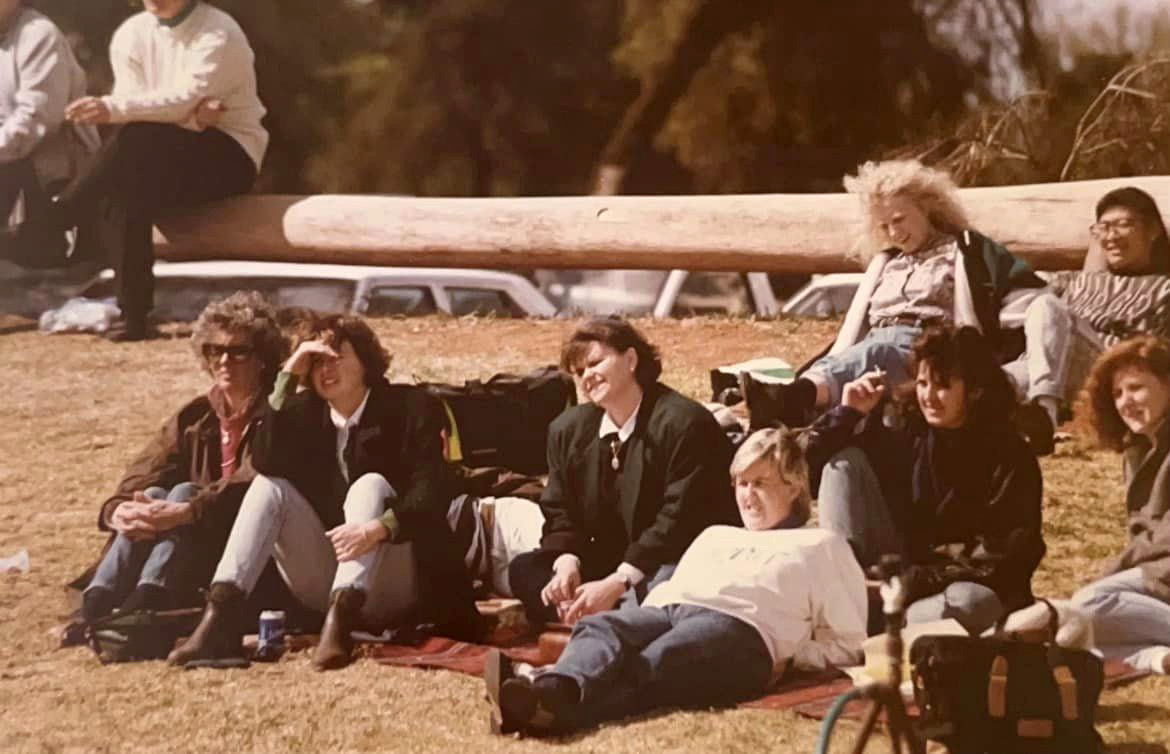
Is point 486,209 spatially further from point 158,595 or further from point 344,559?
point 158,595

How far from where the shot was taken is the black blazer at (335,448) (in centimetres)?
488

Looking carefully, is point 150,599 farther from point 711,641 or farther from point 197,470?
point 711,641

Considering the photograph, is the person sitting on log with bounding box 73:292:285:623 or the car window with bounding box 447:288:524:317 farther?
the car window with bounding box 447:288:524:317

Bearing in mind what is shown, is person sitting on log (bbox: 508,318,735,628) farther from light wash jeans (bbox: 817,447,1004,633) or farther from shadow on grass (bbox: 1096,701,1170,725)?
shadow on grass (bbox: 1096,701,1170,725)

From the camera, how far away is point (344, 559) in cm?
482

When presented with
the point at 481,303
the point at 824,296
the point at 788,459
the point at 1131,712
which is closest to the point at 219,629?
the point at 481,303

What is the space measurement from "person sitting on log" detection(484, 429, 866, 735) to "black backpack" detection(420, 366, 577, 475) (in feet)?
2.08

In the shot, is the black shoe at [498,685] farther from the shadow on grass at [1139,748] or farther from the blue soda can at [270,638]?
the shadow on grass at [1139,748]

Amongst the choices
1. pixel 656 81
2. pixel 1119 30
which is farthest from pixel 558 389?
pixel 1119 30

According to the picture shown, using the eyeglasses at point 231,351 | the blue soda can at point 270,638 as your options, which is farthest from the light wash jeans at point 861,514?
the eyeglasses at point 231,351

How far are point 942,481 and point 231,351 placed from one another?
2.01 metres

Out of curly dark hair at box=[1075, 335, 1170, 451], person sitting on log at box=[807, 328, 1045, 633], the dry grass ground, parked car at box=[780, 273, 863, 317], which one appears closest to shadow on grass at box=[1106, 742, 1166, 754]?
the dry grass ground

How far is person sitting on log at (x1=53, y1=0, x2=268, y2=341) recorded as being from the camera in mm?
5293

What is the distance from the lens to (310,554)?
4.87 meters
